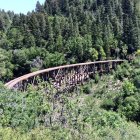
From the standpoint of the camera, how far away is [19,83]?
48750 mm

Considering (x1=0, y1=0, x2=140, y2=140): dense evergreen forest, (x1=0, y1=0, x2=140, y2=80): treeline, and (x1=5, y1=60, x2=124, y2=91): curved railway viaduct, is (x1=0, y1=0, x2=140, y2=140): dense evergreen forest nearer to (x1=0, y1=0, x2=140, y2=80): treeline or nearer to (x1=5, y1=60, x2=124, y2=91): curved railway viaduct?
(x1=0, y1=0, x2=140, y2=80): treeline

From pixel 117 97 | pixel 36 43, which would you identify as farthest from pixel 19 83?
pixel 36 43

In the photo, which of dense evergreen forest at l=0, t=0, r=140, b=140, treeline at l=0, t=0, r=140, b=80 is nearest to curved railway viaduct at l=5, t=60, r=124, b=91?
dense evergreen forest at l=0, t=0, r=140, b=140

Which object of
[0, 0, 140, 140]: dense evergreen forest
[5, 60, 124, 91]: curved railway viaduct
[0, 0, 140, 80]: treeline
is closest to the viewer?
[0, 0, 140, 140]: dense evergreen forest

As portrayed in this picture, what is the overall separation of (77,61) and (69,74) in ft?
35.7

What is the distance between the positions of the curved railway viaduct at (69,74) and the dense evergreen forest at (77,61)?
1937 mm

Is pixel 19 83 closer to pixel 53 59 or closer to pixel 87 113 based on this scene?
pixel 87 113

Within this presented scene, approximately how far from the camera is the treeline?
73125 millimetres

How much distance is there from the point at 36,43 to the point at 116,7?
2600 cm

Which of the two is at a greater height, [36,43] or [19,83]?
[36,43]

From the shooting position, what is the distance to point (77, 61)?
74.1 meters

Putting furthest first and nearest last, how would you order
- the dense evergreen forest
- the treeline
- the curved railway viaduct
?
1. the treeline
2. the curved railway viaduct
3. the dense evergreen forest

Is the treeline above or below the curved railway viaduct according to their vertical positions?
above

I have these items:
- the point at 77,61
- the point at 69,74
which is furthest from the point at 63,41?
the point at 69,74
